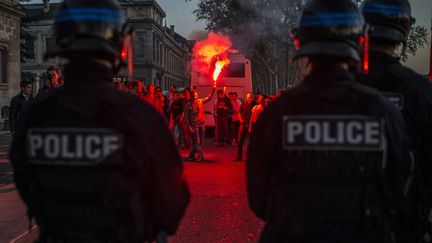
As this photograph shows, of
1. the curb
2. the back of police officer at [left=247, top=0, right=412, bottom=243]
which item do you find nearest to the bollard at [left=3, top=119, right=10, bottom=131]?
the curb

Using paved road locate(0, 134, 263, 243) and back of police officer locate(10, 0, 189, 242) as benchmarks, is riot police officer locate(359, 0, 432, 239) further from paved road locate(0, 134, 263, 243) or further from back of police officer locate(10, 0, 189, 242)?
paved road locate(0, 134, 263, 243)

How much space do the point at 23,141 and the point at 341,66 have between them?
1.59m

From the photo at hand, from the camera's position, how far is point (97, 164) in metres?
2.15

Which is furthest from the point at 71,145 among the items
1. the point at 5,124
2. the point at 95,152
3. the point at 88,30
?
the point at 5,124

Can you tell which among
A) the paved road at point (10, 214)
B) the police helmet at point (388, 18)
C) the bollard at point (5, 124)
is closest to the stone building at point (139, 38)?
the bollard at point (5, 124)

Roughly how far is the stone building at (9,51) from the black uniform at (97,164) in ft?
82.6

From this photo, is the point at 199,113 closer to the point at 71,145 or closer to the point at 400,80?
the point at 400,80

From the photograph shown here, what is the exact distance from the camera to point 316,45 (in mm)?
2285

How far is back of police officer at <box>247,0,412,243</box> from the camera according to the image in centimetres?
215

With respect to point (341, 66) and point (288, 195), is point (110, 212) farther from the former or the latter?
point (341, 66)

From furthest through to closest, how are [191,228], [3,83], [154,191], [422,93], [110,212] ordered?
[3,83] < [191,228] < [422,93] < [154,191] < [110,212]

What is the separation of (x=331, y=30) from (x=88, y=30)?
3.75ft

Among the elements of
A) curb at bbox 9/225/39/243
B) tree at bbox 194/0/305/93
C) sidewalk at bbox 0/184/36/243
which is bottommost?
curb at bbox 9/225/39/243

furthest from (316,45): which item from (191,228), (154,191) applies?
(191,228)
